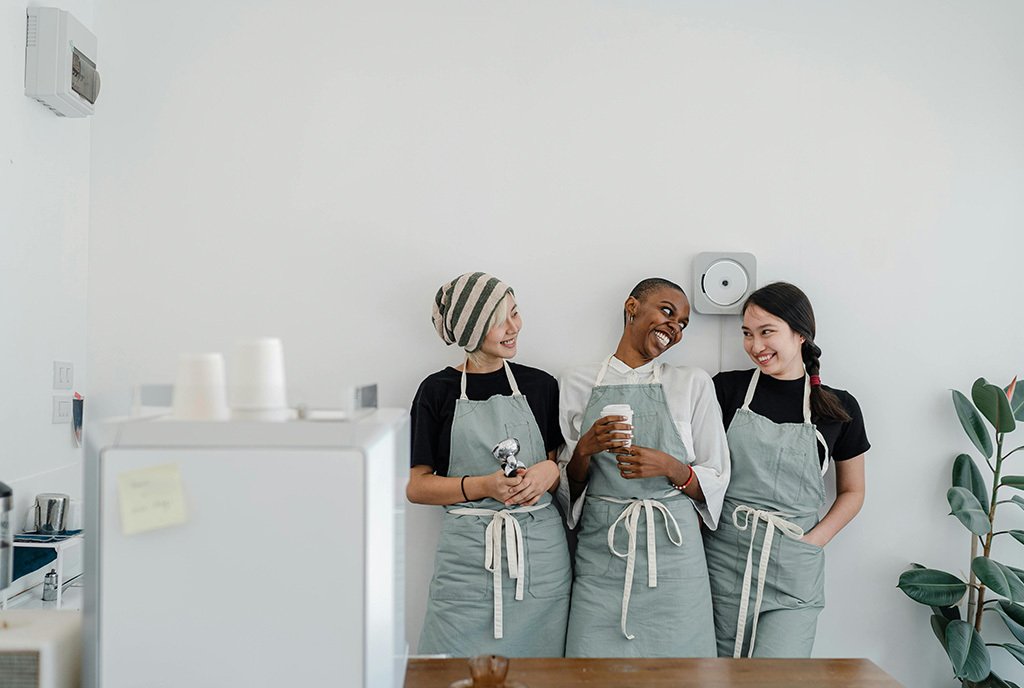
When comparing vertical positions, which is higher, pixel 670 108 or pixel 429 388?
pixel 670 108

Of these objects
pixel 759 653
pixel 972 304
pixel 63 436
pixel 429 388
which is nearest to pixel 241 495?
pixel 429 388

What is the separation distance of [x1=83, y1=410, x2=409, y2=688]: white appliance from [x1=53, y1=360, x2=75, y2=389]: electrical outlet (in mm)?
1587

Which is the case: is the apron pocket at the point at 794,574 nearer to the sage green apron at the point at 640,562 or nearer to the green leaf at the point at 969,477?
the sage green apron at the point at 640,562

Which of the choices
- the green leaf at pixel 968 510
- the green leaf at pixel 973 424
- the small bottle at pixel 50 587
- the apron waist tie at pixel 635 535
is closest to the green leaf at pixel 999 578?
the green leaf at pixel 968 510

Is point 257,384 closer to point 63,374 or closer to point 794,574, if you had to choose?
point 63,374

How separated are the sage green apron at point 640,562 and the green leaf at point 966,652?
72 centimetres

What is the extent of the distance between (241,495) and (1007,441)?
8.73 feet

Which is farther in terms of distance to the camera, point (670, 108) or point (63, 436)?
point (670, 108)

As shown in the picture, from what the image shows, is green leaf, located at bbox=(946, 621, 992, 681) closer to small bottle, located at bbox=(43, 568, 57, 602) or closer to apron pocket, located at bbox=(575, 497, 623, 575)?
apron pocket, located at bbox=(575, 497, 623, 575)

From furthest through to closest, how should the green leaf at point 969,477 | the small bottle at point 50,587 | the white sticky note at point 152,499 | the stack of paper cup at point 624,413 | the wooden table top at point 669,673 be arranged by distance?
the green leaf at point 969,477 < the stack of paper cup at point 624,413 < the small bottle at point 50,587 < the wooden table top at point 669,673 < the white sticky note at point 152,499

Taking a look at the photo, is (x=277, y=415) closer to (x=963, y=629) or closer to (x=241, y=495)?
(x=241, y=495)

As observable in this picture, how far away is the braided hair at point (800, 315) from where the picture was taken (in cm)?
275

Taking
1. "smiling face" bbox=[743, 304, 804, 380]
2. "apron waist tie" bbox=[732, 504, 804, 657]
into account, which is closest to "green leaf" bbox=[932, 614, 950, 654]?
"apron waist tie" bbox=[732, 504, 804, 657]

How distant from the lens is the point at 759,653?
2.67 meters
